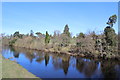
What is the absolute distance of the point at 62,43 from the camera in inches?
1188

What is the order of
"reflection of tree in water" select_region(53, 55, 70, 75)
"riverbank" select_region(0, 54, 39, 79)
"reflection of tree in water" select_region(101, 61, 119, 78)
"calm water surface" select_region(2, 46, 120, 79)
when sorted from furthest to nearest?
"reflection of tree in water" select_region(53, 55, 70, 75)
"reflection of tree in water" select_region(101, 61, 119, 78)
"calm water surface" select_region(2, 46, 120, 79)
"riverbank" select_region(0, 54, 39, 79)

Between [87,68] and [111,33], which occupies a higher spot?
[111,33]

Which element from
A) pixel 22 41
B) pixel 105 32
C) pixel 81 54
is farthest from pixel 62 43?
pixel 22 41

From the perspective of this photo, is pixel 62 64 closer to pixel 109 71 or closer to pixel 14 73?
pixel 109 71

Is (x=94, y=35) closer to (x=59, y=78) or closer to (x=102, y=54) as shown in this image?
(x=102, y=54)

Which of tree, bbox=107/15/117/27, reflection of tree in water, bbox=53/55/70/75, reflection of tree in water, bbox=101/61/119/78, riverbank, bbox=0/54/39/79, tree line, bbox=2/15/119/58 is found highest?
tree, bbox=107/15/117/27

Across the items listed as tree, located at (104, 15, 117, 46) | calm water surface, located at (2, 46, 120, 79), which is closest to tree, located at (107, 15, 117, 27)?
tree, located at (104, 15, 117, 46)

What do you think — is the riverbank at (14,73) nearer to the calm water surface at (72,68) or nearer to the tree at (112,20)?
the calm water surface at (72,68)

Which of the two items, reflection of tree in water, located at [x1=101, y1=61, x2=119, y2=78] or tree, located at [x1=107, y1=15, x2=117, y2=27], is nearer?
reflection of tree in water, located at [x1=101, y1=61, x2=119, y2=78]

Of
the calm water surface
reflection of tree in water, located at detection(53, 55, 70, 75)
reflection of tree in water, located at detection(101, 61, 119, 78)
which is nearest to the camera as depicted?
the calm water surface

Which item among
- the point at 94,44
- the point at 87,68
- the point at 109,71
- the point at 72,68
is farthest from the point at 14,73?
the point at 94,44

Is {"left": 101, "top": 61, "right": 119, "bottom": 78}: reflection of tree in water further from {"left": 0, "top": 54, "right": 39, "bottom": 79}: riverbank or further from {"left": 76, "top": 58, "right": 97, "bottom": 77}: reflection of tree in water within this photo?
{"left": 0, "top": 54, "right": 39, "bottom": 79}: riverbank

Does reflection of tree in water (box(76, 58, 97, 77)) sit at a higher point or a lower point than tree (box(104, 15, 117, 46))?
lower

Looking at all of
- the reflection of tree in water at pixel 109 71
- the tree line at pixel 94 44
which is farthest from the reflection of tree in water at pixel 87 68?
the tree line at pixel 94 44
